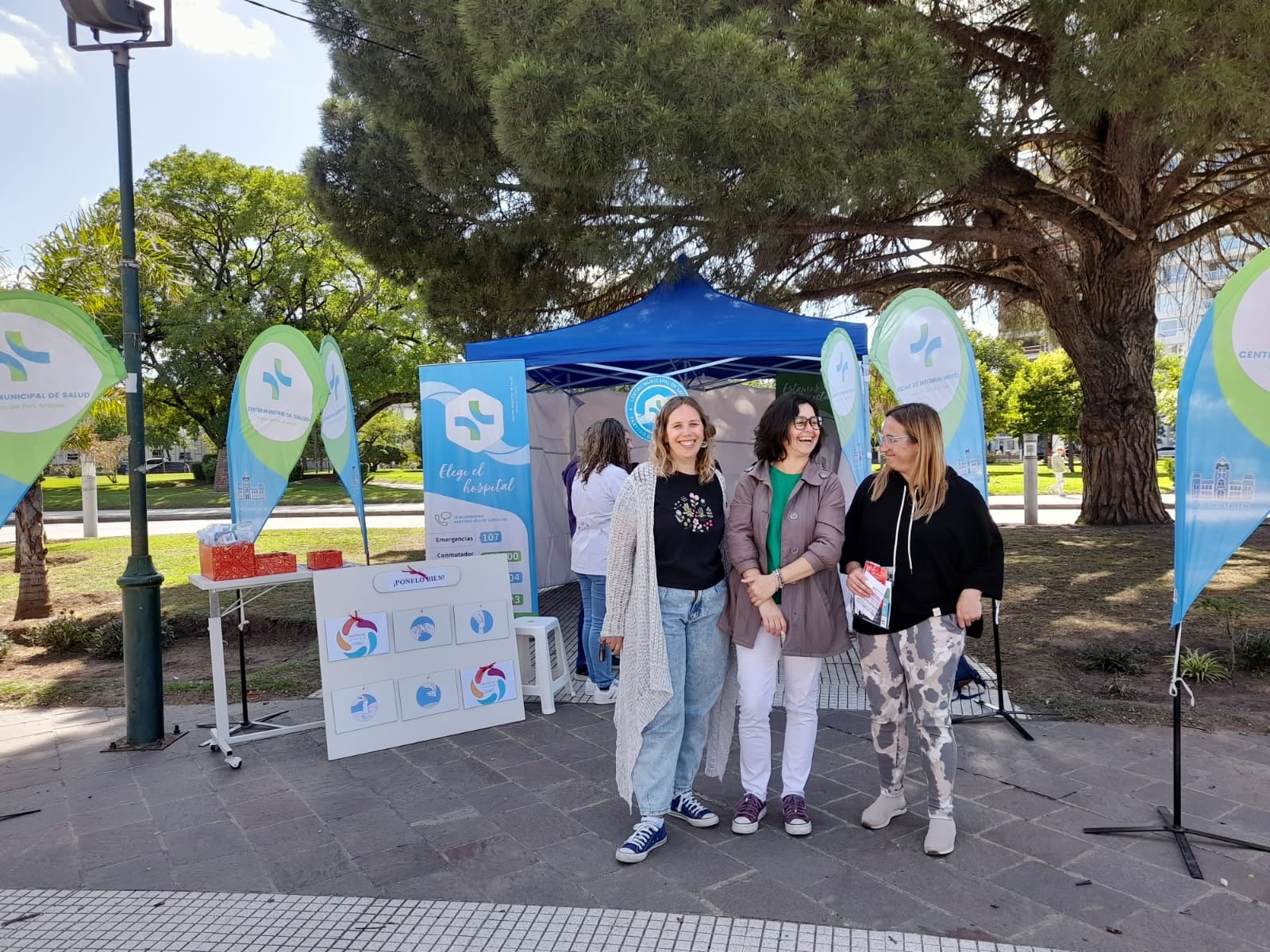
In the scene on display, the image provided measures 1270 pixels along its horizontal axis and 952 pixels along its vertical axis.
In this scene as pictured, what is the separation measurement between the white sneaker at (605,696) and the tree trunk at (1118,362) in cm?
870

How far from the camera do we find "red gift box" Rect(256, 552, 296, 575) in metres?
4.40

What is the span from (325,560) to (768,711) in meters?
2.67

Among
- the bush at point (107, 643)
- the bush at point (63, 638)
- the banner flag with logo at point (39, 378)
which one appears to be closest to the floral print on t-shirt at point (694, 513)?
the banner flag with logo at point (39, 378)

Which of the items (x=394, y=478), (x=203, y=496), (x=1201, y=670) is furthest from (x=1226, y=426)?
(x=394, y=478)

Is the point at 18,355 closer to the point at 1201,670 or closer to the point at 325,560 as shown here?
the point at 325,560

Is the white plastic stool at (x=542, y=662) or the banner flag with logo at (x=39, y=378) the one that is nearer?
the banner flag with logo at (x=39, y=378)

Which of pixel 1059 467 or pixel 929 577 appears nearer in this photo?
pixel 929 577

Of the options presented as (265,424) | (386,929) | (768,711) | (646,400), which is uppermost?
(646,400)

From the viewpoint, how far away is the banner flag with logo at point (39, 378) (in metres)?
3.82

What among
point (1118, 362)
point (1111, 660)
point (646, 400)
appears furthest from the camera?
point (1118, 362)

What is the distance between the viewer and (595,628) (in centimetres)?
529

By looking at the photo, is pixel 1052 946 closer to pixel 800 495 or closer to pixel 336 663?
pixel 800 495

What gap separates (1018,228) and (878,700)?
342 inches

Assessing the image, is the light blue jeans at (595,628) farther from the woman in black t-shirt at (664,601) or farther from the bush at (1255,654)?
the bush at (1255,654)
